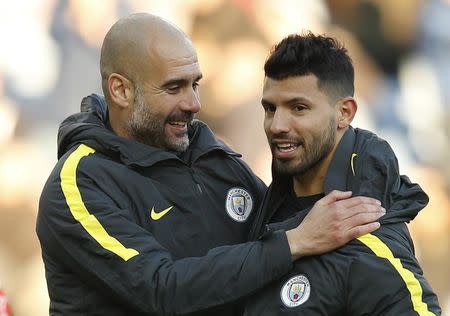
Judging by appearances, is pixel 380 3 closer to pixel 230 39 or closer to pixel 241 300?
pixel 230 39

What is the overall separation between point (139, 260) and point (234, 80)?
2.62 meters

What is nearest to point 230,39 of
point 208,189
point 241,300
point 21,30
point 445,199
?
point 21,30

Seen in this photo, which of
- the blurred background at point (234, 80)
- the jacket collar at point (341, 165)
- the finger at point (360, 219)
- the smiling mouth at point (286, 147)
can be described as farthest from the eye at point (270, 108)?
the blurred background at point (234, 80)

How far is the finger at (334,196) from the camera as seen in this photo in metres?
2.90

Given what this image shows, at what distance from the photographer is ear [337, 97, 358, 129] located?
122 inches

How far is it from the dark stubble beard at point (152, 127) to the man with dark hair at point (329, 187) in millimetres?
326

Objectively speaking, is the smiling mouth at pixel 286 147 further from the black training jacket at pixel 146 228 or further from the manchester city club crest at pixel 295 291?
the manchester city club crest at pixel 295 291

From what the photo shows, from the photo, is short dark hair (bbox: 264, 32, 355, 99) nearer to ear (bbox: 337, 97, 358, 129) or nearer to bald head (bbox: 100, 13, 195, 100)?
ear (bbox: 337, 97, 358, 129)

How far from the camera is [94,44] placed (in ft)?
16.9

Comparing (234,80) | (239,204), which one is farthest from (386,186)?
(234,80)

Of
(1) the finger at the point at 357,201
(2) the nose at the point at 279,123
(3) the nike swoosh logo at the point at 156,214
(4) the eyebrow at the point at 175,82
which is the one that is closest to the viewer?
(1) the finger at the point at 357,201

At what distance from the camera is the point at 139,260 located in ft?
9.70

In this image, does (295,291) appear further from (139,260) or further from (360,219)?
(139,260)

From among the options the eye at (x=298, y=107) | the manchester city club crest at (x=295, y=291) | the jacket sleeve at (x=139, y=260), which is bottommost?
the manchester city club crest at (x=295, y=291)
